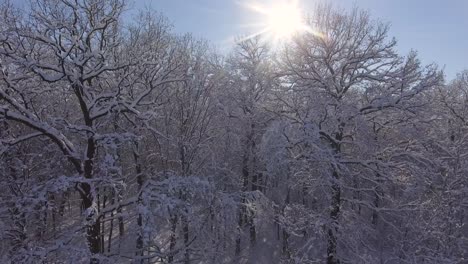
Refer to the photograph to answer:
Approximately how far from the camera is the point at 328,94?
39.9 feet

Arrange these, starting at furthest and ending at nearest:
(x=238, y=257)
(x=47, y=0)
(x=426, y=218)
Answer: (x=238, y=257) → (x=426, y=218) → (x=47, y=0)

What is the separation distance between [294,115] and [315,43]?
9.11ft

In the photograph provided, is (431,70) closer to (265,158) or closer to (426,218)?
(265,158)

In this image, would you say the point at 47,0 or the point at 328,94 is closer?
the point at 47,0

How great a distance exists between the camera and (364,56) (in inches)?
472

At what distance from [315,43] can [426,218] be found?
10049 mm

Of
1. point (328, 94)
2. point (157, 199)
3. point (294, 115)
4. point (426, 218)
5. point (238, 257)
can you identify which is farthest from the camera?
point (238, 257)

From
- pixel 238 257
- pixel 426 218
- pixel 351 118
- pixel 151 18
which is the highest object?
pixel 151 18

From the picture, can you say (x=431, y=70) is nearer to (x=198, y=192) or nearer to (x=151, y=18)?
(x=198, y=192)

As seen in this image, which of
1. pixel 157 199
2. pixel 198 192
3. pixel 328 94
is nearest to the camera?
pixel 157 199

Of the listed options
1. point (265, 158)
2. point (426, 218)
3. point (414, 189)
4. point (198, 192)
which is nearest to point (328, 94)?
point (265, 158)

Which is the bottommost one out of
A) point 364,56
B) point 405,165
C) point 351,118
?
point 405,165

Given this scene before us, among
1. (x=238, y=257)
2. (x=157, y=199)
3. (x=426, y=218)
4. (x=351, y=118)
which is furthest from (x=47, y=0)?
(x=426, y=218)

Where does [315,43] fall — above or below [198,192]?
above
